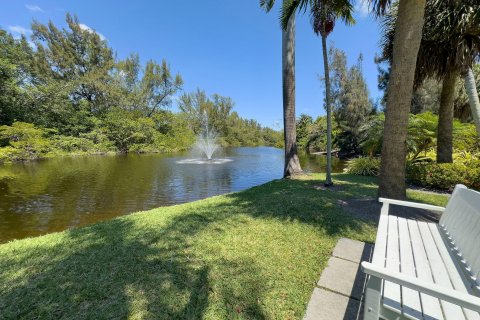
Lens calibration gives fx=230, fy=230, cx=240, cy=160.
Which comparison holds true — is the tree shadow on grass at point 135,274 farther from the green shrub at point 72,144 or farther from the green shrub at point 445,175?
the green shrub at point 72,144

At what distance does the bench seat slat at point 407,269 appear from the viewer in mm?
1444

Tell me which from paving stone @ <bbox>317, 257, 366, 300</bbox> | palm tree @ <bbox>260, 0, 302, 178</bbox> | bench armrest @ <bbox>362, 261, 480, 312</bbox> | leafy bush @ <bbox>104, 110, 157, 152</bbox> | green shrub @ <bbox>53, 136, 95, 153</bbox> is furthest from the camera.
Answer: leafy bush @ <bbox>104, 110, 157, 152</bbox>

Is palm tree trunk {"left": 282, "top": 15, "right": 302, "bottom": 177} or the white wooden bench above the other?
palm tree trunk {"left": 282, "top": 15, "right": 302, "bottom": 177}

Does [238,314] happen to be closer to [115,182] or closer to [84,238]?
[84,238]

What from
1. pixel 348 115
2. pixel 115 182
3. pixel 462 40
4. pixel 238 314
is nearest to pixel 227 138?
pixel 348 115

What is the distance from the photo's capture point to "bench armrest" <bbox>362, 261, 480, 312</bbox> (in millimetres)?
1209

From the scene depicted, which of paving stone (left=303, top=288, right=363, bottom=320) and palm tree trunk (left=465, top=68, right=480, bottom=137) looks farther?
palm tree trunk (left=465, top=68, right=480, bottom=137)

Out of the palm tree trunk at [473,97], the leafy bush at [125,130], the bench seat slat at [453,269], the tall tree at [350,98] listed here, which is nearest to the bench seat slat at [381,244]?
the bench seat slat at [453,269]

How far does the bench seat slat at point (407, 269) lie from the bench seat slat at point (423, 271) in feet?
0.10

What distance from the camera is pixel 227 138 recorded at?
59.8 meters

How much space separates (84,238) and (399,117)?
5.79 meters

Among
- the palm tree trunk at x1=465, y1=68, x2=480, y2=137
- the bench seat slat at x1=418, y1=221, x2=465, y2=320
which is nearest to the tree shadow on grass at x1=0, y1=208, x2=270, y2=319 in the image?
the bench seat slat at x1=418, y1=221, x2=465, y2=320

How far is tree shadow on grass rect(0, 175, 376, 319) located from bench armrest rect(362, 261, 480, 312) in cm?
106

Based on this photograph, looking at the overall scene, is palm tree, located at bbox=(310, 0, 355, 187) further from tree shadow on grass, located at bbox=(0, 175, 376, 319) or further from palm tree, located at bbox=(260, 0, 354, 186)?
tree shadow on grass, located at bbox=(0, 175, 376, 319)
